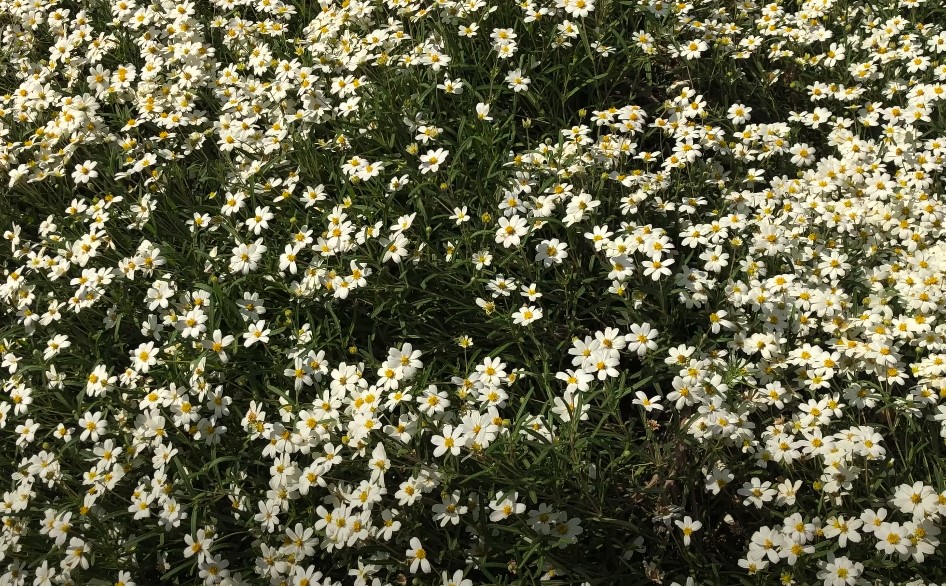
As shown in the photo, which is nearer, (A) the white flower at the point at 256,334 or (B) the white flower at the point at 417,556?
(B) the white flower at the point at 417,556

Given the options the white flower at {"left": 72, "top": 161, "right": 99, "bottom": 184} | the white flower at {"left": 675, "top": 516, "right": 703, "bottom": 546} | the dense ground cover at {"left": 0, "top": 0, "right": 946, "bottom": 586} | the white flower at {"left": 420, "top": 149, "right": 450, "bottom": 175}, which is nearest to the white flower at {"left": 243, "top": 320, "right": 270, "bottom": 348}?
the dense ground cover at {"left": 0, "top": 0, "right": 946, "bottom": 586}

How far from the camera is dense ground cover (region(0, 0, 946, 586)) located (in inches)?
115

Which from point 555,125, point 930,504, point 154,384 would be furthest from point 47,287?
point 930,504

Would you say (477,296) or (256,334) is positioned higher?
(256,334)

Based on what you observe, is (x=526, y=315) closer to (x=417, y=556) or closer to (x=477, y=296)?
(x=477, y=296)

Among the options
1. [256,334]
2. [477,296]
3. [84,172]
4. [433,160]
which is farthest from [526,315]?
[84,172]

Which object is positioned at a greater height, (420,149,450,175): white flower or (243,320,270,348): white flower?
(420,149,450,175): white flower

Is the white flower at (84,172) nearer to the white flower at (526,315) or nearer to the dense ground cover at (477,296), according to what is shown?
the dense ground cover at (477,296)

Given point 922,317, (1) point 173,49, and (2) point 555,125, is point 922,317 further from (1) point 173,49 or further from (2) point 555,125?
(1) point 173,49

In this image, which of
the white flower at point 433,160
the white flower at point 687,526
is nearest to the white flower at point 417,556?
the white flower at point 687,526

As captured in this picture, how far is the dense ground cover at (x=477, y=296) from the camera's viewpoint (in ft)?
9.57

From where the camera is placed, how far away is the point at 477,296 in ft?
11.9

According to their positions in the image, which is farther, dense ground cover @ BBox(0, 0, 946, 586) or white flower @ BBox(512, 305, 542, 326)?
white flower @ BBox(512, 305, 542, 326)

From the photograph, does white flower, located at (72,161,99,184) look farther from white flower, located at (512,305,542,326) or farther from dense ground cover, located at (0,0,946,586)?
white flower, located at (512,305,542,326)
